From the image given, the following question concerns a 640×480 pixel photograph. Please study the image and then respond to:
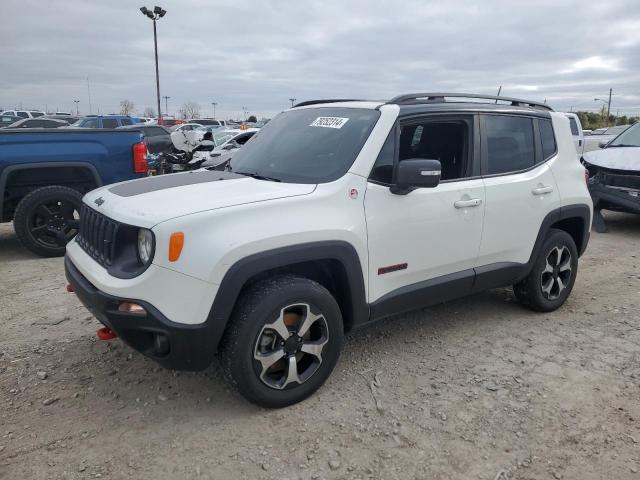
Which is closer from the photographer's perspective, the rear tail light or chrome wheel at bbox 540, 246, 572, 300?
chrome wheel at bbox 540, 246, 572, 300

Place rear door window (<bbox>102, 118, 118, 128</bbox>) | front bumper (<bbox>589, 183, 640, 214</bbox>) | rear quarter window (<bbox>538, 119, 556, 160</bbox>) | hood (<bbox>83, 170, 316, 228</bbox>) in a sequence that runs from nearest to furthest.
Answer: hood (<bbox>83, 170, 316, 228</bbox>)
rear quarter window (<bbox>538, 119, 556, 160</bbox>)
front bumper (<bbox>589, 183, 640, 214</bbox>)
rear door window (<bbox>102, 118, 118, 128</bbox>)

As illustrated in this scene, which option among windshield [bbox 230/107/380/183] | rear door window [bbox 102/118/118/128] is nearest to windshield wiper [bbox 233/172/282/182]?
windshield [bbox 230/107/380/183]

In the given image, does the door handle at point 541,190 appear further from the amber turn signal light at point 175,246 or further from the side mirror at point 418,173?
the amber turn signal light at point 175,246

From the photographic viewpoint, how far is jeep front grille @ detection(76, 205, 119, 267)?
2.97 m

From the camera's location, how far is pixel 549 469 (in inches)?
104

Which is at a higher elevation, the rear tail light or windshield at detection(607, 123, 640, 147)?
windshield at detection(607, 123, 640, 147)

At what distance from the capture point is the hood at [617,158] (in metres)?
7.74

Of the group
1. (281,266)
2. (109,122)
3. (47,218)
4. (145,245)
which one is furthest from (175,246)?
(109,122)

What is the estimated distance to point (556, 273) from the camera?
4.66 meters

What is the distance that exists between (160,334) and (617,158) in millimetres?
7682

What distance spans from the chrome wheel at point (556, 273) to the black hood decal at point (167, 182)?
277 cm

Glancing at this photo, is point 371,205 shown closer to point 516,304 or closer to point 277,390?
point 277,390

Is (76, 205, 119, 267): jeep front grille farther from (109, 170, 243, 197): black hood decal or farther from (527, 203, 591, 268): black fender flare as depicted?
(527, 203, 591, 268): black fender flare

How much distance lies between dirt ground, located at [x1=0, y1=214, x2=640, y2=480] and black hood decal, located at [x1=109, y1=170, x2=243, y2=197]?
1.19 metres
